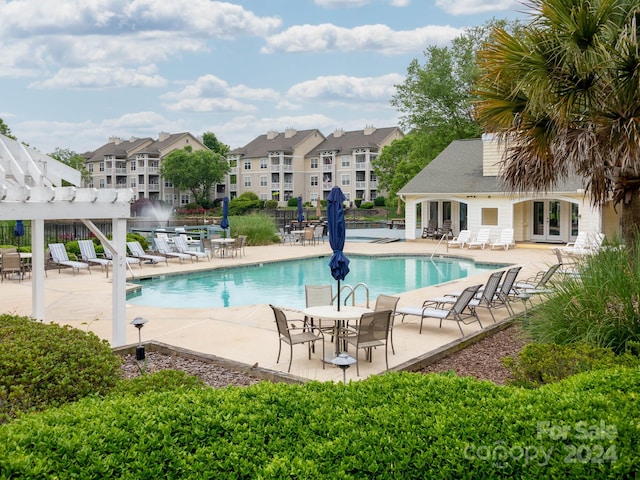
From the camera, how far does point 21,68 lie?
30156mm

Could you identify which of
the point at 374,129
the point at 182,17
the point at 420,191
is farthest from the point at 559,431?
the point at 374,129


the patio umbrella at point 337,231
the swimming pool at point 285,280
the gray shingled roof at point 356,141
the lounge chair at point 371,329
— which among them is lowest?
the swimming pool at point 285,280

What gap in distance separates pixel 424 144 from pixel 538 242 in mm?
14036

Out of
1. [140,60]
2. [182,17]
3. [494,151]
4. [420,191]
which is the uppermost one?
[140,60]

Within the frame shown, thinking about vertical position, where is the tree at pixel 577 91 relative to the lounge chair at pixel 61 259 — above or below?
above

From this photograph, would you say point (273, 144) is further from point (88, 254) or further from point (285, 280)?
point (285, 280)

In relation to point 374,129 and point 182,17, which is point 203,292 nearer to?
point 182,17

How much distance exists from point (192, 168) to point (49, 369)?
6530 cm

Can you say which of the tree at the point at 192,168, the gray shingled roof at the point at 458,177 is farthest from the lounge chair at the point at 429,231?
the tree at the point at 192,168

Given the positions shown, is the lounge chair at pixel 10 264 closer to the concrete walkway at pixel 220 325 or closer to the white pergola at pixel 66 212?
the concrete walkway at pixel 220 325

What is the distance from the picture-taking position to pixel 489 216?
94.5 feet

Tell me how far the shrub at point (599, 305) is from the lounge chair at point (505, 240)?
59.5ft

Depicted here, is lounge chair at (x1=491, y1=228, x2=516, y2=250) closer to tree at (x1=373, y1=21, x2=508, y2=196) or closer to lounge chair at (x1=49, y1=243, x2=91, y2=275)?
tree at (x1=373, y1=21, x2=508, y2=196)

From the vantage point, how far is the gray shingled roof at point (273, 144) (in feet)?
238
